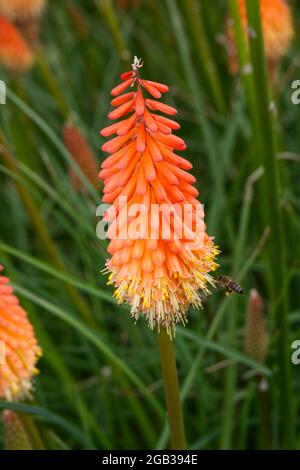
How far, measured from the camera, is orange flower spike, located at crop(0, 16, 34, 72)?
3951 millimetres

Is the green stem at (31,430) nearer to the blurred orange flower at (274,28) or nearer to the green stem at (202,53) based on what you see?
the blurred orange flower at (274,28)

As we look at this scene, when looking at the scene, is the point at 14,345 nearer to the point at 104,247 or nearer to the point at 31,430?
the point at 31,430

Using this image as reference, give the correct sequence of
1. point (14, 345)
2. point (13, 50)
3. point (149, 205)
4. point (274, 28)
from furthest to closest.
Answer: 1. point (13, 50)
2. point (274, 28)
3. point (14, 345)
4. point (149, 205)

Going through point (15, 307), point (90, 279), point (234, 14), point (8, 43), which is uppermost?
point (8, 43)

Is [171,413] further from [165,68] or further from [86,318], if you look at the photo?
[165,68]

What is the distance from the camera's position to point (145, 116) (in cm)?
163

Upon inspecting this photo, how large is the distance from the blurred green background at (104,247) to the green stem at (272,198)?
0.21 feet

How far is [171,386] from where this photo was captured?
1.84 meters

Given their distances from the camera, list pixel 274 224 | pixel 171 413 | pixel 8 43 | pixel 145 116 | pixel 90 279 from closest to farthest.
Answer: pixel 145 116, pixel 171 413, pixel 274 224, pixel 90 279, pixel 8 43

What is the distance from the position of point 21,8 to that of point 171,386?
9.08 ft

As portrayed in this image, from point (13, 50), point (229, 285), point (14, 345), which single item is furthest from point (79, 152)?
point (229, 285)

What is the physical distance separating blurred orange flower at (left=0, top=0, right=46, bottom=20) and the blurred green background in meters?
0.20
